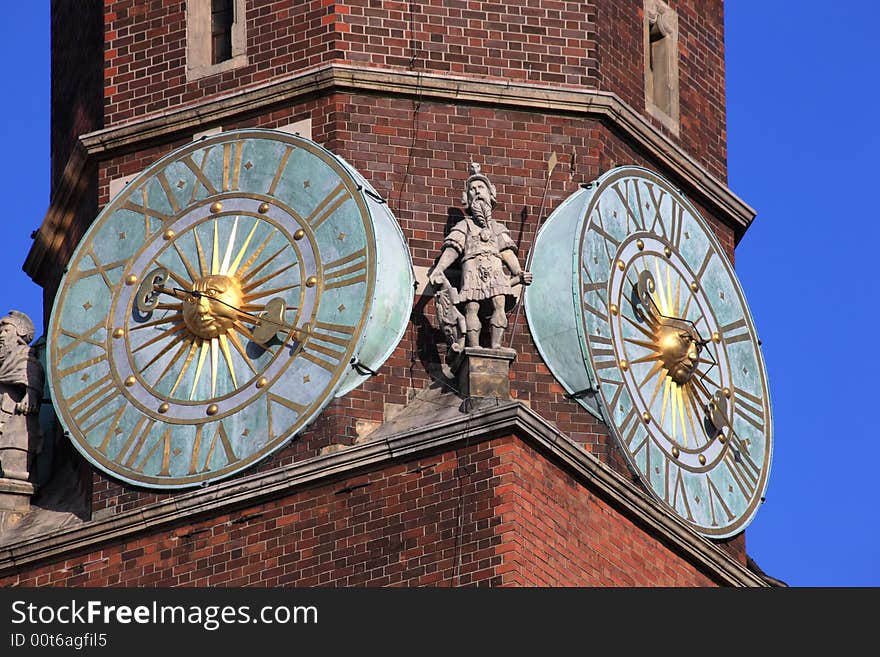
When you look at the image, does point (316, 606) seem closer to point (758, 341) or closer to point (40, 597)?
point (40, 597)

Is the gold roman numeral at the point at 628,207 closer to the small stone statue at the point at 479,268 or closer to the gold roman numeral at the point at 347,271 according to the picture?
the small stone statue at the point at 479,268

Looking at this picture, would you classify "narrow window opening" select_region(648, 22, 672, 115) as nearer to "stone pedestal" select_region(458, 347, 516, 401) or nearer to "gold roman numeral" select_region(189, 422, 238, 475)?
"stone pedestal" select_region(458, 347, 516, 401)

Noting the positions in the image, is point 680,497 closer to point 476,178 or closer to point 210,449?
point 476,178

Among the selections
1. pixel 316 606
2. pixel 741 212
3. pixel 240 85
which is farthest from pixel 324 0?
pixel 316 606

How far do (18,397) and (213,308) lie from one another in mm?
2349

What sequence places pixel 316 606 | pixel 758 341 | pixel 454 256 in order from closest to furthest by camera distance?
pixel 316 606
pixel 454 256
pixel 758 341

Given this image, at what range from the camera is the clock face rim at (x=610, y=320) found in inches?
1743

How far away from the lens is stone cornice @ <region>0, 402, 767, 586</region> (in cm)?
4278

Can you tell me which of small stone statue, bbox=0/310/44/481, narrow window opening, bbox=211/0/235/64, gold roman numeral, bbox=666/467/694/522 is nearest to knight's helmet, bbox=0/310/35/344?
small stone statue, bbox=0/310/44/481

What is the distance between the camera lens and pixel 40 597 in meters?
40.4

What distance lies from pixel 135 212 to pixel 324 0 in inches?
106

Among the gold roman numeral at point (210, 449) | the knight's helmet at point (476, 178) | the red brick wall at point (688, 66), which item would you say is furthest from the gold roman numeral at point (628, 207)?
the gold roman numeral at point (210, 449)

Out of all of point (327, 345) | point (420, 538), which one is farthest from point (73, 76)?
point (420, 538)

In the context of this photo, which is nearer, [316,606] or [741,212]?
[316,606]
